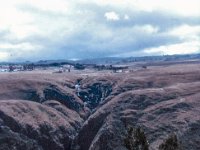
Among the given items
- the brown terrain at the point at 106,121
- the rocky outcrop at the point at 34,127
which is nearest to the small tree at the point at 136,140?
the brown terrain at the point at 106,121

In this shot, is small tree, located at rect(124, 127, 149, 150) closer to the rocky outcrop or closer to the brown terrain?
the brown terrain

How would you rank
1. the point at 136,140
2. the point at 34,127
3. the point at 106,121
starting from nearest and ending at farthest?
the point at 136,140 → the point at 106,121 → the point at 34,127

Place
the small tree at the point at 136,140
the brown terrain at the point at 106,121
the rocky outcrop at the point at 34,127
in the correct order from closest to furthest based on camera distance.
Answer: the small tree at the point at 136,140
the brown terrain at the point at 106,121
the rocky outcrop at the point at 34,127

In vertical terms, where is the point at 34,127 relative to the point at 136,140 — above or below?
below

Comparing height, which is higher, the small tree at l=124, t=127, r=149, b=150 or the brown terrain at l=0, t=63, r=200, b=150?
the small tree at l=124, t=127, r=149, b=150

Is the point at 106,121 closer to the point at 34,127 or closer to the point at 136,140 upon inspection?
the point at 34,127

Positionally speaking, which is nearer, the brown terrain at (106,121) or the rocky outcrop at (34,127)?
the brown terrain at (106,121)

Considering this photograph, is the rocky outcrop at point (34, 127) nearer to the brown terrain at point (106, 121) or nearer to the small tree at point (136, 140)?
the brown terrain at point (106, 121)

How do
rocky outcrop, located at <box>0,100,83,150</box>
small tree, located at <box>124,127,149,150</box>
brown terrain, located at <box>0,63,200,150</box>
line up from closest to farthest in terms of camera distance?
small tree, located at <box>124,127,149,150</box>
brown terrain, located at <box>0,63,200,150</box>
rocky outcrop, located at <box>0,100,83,150</box>

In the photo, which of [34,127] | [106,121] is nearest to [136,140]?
[106,121]

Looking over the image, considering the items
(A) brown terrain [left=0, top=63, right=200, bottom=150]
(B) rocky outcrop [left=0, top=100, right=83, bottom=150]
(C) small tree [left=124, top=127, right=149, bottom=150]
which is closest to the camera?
(C) small tree [left=124, top=127, right=149, bottom=150]

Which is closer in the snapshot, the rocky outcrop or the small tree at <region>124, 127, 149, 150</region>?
the small tree at <region>124, 127, 149, 150</region>

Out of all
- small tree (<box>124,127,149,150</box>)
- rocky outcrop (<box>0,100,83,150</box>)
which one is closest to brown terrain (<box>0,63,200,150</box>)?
rocky outcrop (<box>0,100,83,150</box>)

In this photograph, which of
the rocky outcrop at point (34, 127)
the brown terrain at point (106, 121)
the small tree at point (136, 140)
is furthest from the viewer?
the rocky outcrop at point (34, 127)
